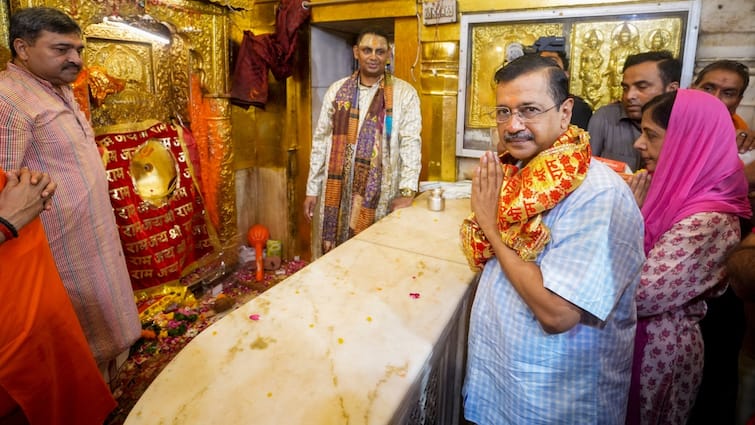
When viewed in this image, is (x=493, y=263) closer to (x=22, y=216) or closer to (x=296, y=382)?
(x=296, y=382)

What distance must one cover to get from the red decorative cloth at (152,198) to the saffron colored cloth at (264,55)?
0.72 meters

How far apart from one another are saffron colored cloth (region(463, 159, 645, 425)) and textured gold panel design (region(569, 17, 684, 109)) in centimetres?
233

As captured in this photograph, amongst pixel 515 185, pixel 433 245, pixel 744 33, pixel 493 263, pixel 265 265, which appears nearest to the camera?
pixel 515 185

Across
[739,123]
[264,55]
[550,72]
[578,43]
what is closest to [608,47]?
[578,43]

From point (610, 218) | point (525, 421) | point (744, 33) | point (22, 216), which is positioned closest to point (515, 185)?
point (610, 218)

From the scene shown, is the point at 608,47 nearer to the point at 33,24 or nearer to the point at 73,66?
the point at 73,66

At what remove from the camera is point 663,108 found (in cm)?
164

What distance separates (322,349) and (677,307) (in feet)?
3.96

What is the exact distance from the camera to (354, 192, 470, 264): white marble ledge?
2.00 m

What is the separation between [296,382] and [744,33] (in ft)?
10.8

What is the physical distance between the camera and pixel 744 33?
274cm

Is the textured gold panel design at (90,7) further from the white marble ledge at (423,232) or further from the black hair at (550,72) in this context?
the black hair at (550,72)

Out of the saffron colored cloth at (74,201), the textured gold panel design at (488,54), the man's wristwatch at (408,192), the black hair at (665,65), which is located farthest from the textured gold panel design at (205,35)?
the black hair at (665,65)

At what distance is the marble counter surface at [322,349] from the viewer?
0.97 meters
